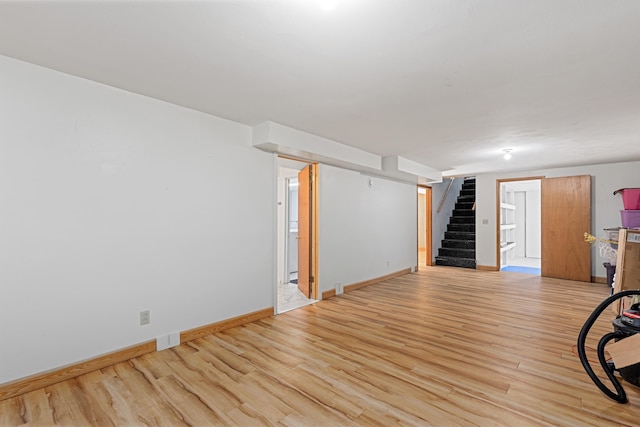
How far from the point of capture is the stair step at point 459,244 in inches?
314

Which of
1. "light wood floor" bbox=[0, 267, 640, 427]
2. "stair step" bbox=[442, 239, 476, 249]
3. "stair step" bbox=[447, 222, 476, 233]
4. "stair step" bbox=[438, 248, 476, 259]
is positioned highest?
"stair step" bbox=[447, 222, 476, 233]

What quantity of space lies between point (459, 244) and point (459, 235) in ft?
1.16

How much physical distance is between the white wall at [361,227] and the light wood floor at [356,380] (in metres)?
1.28

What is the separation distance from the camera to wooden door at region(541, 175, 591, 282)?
6.11 meters

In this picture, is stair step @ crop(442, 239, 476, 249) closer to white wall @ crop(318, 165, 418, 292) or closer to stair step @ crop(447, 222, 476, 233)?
stair step @ crop(447, 222, 476, 233)

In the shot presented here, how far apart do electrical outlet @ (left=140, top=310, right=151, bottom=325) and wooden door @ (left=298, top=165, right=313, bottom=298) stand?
7.91ft

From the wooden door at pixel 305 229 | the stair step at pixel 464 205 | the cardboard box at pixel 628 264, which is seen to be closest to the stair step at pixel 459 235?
the stair step at pixel 464 205

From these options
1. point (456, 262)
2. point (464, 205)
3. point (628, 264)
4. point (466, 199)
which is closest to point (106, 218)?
point (628, 264)

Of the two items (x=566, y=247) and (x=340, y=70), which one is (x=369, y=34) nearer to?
(x=340, y=70)

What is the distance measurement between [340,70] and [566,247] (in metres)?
6.43

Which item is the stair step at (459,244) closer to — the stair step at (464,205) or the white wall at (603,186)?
the stair step at (464,205)

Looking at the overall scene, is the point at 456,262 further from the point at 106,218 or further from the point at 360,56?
the point at 106,218

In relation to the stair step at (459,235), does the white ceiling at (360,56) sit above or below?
above

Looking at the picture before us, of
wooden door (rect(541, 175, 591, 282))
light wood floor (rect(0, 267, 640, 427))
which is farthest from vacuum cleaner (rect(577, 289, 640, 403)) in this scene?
wooden door (rect(541, 175, 591, 282))
